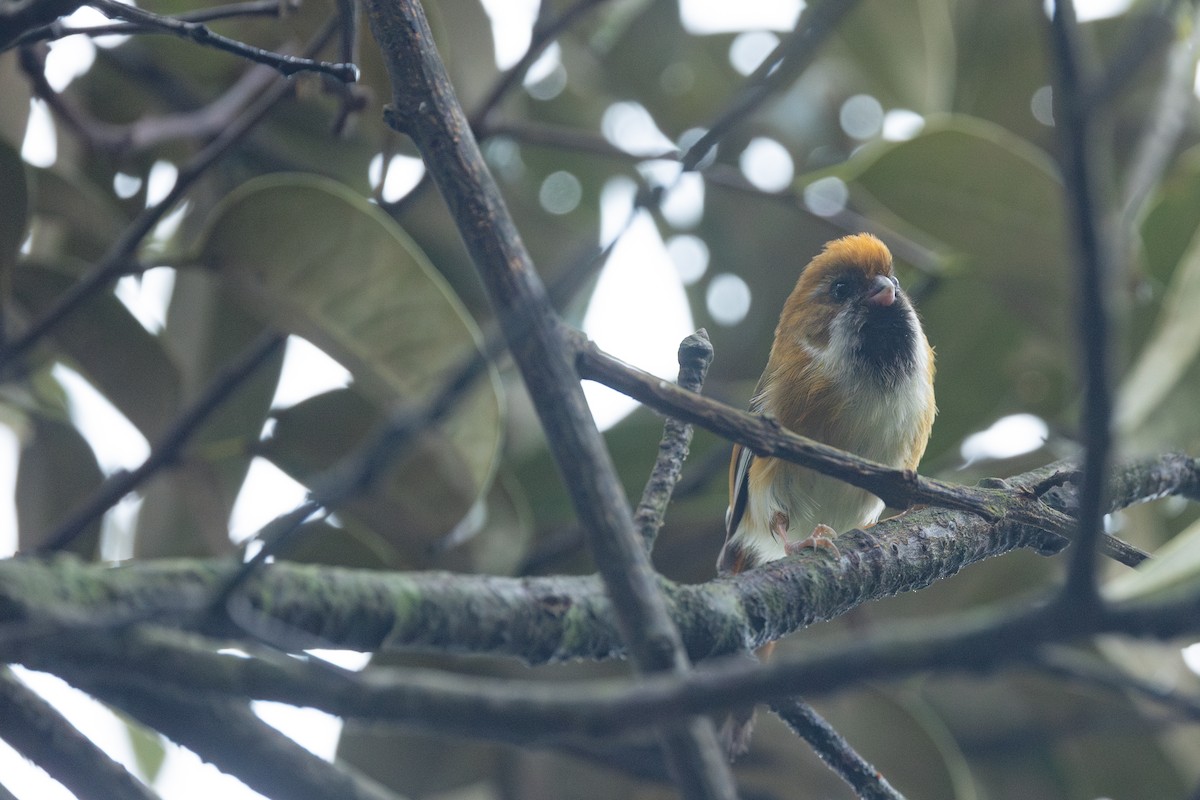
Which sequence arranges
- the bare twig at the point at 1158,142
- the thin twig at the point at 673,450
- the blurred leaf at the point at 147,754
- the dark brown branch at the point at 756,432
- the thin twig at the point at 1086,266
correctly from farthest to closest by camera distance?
1. the blurred leaf at the point at 147,754
2. the thin twig at the point at 673,450
3. the dark brown branch at the point at 756,432
4. the bare twig at the point at 1158,142
5. the thin twig at the point at 1086,266

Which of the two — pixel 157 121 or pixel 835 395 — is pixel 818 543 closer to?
pixel 835 395

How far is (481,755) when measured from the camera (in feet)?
→ 6.92

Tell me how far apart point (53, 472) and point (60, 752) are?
1.08m

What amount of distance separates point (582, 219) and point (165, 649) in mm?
1886

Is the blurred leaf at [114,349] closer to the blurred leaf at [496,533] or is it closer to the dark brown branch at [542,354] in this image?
the blurred leaf at [496,533]

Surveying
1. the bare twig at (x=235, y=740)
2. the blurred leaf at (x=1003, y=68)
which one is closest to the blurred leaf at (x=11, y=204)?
the bare twig at (x=235, y=740)

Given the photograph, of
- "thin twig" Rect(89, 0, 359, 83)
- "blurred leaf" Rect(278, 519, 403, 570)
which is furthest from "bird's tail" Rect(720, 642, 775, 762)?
"thin twig" Rect(89, 0, 359, 83)

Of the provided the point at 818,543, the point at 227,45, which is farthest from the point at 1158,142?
the point at 227,45

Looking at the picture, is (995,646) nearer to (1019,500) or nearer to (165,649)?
(165,649)

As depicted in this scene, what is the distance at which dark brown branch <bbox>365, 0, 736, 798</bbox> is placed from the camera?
2.36ft

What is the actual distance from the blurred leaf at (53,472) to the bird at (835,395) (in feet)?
3.71

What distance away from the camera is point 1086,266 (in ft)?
1.77

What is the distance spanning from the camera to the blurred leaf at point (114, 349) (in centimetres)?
179

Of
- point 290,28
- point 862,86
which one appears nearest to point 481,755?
point 290,28
